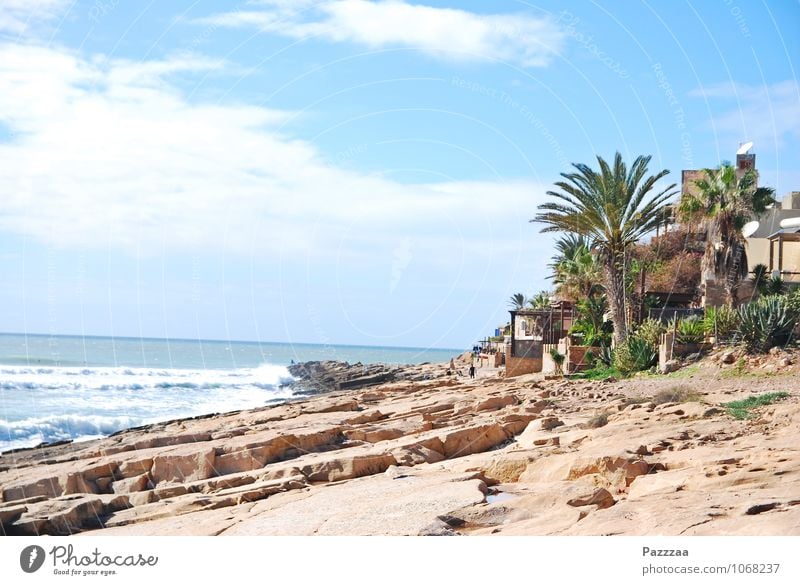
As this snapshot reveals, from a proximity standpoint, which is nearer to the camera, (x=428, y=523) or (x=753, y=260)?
(x=428, y=523)

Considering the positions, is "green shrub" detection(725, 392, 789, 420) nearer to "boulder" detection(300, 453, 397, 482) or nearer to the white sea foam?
"boulder" detection(300, 453, 397, 482)

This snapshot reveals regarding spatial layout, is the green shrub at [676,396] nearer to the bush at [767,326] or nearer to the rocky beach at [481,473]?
the rocky beach at [481,473]

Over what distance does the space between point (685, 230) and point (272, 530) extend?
3638cm

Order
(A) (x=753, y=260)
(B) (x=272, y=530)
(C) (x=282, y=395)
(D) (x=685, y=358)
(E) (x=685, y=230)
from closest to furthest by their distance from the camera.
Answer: (B) (x=272, y=530), (D) (x=685, y=358), (A) (x=753, y=260), (E) (x=685, y=230), (C) (x=282, y=395)

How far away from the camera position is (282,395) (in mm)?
53250

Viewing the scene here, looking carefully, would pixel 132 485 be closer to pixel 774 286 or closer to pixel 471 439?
pixel 471 439

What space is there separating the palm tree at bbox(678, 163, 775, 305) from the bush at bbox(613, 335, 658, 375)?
5.21m

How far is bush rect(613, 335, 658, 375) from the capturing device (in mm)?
24609

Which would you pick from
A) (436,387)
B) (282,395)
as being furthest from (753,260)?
(282,395)

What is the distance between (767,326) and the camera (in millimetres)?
20828

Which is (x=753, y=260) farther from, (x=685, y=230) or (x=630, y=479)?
(x=630, y=479)
